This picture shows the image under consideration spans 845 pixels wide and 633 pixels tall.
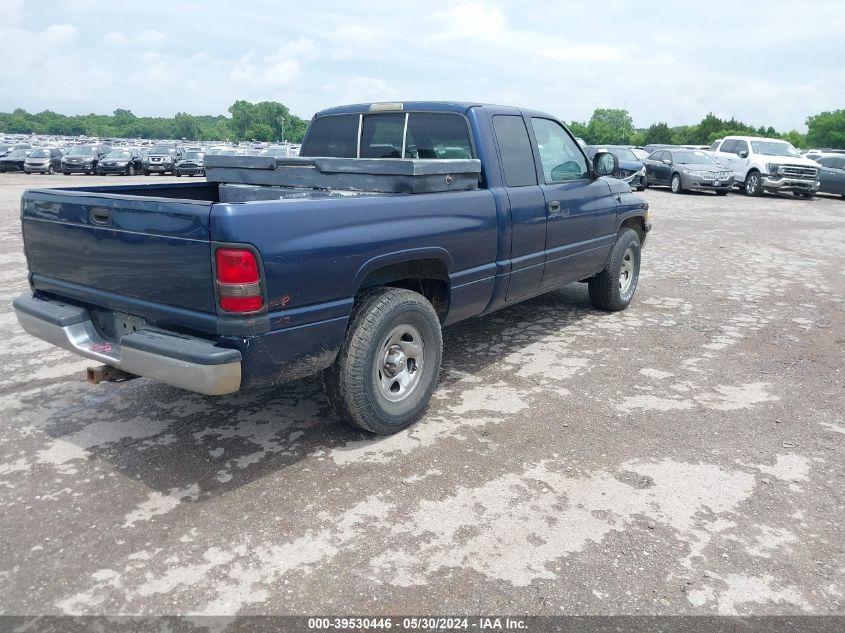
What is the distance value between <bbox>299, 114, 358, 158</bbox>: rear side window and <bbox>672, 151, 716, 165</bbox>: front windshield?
62.2 ft

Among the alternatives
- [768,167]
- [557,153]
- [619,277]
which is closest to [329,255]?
[557,153]

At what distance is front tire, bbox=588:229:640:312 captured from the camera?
653 cm

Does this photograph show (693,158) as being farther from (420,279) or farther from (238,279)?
(238,279)

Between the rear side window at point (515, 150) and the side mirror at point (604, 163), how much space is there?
88 cm

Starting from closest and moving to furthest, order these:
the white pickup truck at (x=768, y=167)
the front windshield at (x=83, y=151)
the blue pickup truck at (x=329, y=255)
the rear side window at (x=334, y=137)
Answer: the blue pickup truck at (x=329, y=255) < the rear side window at (x=334, y=137) < the white pickup truck at (x=768, y=167) < the front windshield at (x=83, y=151)

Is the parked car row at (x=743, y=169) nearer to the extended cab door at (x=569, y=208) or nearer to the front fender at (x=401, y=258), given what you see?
the extended cab door at (x=569, y=208)

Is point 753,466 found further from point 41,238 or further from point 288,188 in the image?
point 41,238

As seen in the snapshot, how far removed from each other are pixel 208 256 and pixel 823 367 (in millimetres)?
4850

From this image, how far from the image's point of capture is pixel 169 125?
170 m

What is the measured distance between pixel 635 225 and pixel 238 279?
16.7 feet

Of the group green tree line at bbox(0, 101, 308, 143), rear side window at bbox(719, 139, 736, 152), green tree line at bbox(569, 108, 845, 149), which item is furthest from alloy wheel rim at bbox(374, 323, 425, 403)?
green tree line at bbox(0, 101, 308, 143)

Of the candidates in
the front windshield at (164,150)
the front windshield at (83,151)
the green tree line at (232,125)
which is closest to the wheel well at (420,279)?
the front windshield at (164,150)

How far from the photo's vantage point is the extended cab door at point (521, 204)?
15.5ft

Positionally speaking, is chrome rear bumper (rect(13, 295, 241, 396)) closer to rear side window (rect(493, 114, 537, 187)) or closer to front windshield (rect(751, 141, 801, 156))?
rear side window (rect(493, 114, 537, 187))
